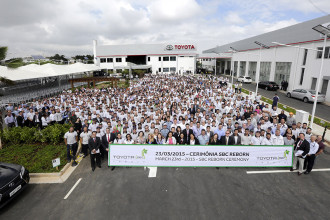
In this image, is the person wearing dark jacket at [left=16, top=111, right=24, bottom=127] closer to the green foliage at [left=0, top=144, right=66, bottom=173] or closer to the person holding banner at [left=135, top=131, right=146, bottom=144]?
the green foliage at [left=0, top=144, right=66, bottom=173]

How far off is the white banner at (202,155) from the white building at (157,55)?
162 ft

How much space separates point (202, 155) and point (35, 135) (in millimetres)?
9547

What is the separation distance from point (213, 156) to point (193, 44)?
53.4m

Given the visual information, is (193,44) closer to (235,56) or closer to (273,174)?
(235,56)

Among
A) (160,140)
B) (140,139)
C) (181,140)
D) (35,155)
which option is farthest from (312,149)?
(35,155)

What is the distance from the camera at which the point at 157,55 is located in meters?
56.3

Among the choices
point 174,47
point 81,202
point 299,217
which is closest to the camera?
point 299,217

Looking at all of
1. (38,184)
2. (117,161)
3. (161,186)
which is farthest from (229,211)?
(38,184)

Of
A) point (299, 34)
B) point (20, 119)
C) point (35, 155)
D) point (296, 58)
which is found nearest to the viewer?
point (35, 155)

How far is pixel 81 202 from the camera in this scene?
21.4ft

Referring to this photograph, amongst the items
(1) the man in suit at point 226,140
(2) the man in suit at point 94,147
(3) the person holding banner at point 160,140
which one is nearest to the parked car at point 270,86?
(1) the man in suit at point 226,140

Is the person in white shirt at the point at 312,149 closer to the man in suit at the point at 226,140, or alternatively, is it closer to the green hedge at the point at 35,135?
the man in suit at the point at 226,140

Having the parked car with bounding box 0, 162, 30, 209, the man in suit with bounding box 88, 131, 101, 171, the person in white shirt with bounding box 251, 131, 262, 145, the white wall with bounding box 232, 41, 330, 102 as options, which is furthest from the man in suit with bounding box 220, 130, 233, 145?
the white wall with bounding box 232, 41, 330, 102

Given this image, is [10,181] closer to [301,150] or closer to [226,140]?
[226,140]
